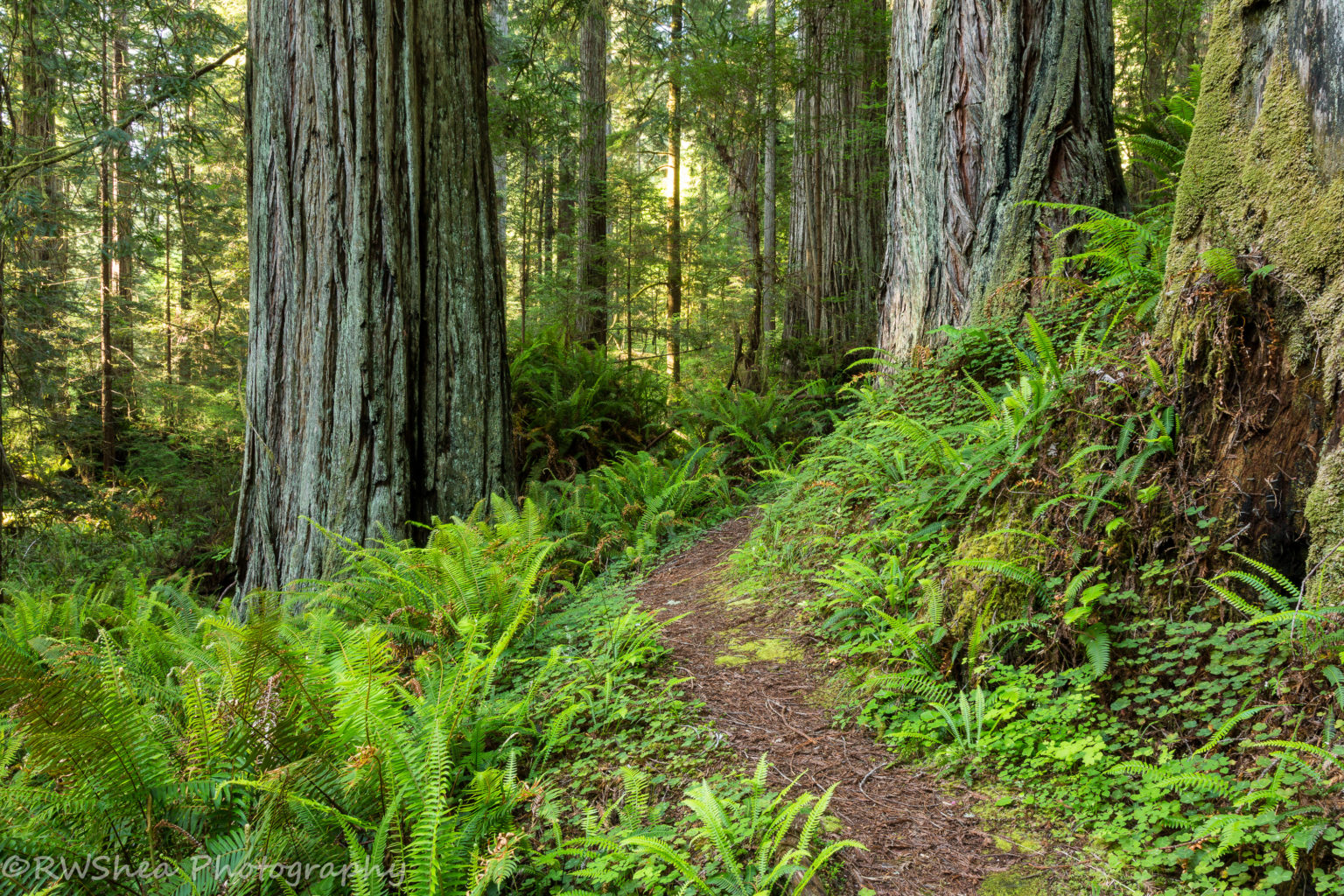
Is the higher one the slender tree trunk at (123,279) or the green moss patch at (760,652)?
the slender tree trunk at (123,279)

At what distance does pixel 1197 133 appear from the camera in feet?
8.50

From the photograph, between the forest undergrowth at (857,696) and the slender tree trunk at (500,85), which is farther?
the slender tree trunk at (500,85)

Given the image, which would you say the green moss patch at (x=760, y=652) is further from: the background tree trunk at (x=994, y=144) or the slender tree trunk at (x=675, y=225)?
the slender tree trunk at (x=675, y=225)

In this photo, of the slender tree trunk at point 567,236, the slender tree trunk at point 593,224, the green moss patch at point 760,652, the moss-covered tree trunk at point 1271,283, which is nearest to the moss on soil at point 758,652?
the green moss patch at point 760,652

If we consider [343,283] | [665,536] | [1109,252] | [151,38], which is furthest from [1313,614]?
[151,38]

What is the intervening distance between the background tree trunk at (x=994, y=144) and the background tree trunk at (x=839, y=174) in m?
2.72

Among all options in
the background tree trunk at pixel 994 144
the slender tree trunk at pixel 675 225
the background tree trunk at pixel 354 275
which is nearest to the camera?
the background tree trunk at pixel 994 144

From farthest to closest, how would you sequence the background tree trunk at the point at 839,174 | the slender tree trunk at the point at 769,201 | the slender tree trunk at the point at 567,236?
1. the slender tree trunk at the point at 567,236
2. the slender tree trunk at the point at 769,201
3. the background tree trunk at the point at 839,174

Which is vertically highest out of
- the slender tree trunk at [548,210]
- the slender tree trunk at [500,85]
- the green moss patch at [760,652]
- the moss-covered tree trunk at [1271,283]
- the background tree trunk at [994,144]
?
the slender tree trunk at [500,85]

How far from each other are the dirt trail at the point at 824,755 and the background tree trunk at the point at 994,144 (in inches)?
92.1

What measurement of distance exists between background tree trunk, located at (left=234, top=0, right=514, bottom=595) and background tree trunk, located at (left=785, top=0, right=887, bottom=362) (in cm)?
408

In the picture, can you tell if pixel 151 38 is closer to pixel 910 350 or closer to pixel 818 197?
pixel 818 197

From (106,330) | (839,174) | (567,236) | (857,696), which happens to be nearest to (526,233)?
(567,236)

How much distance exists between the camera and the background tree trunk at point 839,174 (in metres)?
7.50
